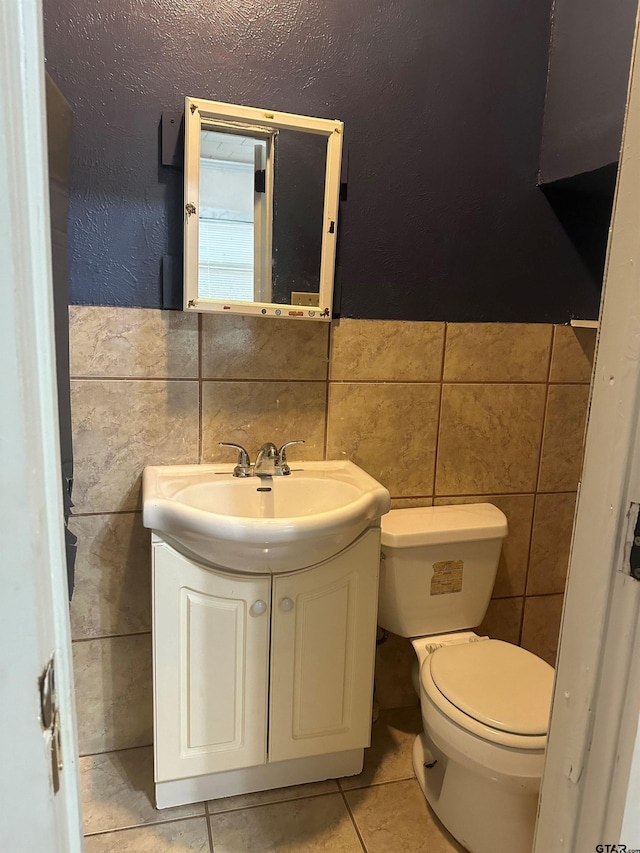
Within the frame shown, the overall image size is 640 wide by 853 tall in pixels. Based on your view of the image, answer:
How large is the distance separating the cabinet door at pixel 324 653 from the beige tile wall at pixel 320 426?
Answer: 0.33m

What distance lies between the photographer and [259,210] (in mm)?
1560

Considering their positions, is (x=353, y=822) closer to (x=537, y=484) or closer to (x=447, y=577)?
(x=447, y=577)

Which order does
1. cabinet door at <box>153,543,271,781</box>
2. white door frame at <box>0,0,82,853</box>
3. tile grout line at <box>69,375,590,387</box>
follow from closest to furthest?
white door frame at <box>0,0,82,853</box>
cabinet door at <box>153,543,271,781</box>
tile grout line at <box>69,375,590,387</box>

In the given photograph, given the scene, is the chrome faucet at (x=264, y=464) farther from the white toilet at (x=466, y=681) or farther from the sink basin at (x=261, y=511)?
the white toilet at (x=466, y=681)

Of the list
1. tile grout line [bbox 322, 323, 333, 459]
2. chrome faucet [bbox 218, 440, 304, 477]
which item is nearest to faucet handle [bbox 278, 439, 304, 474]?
chrome faucet [bbox 218, 440, 304, 477]

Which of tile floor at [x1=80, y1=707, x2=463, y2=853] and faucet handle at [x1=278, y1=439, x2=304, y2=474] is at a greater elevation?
faucet handle at [x1=278, y1=439, x2=304, y2=474]

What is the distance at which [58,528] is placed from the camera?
0.45 meters

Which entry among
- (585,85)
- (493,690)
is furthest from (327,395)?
(585,85)

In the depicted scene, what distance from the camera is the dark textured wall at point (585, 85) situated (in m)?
1.49

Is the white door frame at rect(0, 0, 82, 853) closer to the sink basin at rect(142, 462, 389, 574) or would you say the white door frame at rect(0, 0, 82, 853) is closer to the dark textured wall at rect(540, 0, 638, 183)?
the sink basin at rect(142, 462, 389, 574)

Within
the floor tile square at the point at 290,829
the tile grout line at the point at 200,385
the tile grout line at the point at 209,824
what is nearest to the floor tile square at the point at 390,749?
the floor tile square at the point at 290,829

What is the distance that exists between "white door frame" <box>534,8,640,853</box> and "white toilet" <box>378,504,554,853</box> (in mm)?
641

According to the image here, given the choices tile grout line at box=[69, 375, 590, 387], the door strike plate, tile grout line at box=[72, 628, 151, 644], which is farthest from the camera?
tile grout line at box=[72, 628, 151, 644]

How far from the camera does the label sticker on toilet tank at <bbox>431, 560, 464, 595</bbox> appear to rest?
170cm
